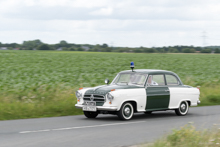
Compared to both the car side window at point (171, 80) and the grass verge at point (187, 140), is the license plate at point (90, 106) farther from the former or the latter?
the grass verge at point (187, 140)


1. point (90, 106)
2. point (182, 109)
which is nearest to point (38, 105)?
point (90, 106)

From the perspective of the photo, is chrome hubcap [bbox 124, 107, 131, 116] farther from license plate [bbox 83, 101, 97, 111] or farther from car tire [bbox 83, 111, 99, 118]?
car tire [bbox 83, 111, 99, 118]

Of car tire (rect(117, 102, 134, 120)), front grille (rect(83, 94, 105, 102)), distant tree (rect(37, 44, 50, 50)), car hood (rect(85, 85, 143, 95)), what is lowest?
car tire (rect(117, 102, 134, 120))

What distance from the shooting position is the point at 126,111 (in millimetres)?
11656

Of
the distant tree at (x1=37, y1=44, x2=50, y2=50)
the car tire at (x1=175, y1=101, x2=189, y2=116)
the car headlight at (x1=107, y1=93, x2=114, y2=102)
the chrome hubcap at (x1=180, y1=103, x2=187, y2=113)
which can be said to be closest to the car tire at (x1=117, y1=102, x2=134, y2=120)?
the car headlight at (x1=107, y1=93, x2=114, y2=102)

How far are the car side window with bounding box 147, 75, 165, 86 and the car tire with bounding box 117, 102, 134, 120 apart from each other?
43.9 inches

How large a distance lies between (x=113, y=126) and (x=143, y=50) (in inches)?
4231

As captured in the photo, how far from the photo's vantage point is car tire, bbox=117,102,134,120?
11.5 meters

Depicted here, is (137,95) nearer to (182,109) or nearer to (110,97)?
(110,97)

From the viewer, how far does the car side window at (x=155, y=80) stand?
489 inches

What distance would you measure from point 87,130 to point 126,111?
2.17m

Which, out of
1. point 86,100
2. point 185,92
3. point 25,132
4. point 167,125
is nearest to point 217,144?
point 167,125

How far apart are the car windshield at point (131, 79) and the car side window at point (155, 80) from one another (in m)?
0.20

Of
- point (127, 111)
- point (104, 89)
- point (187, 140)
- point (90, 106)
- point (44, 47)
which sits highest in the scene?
point (44, 47)
